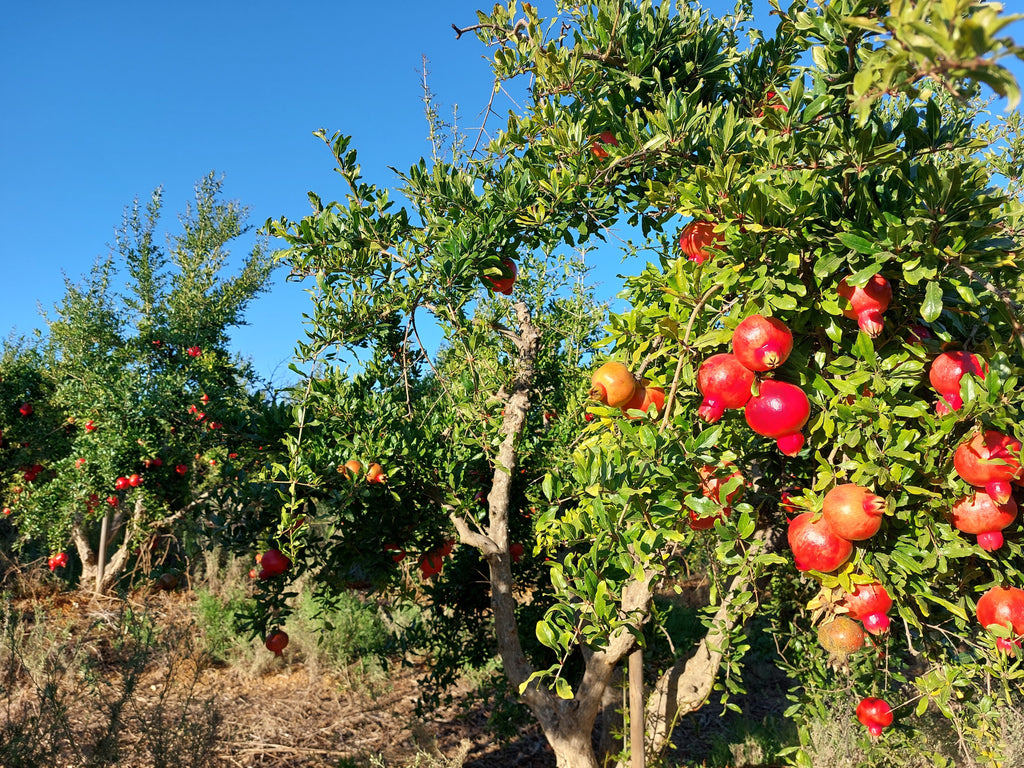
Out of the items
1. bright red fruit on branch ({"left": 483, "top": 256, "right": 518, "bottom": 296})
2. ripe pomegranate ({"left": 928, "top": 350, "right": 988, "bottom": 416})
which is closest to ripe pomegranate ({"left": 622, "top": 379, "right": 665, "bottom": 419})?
ripe pomegranate ({"left": 928, "top": 350, "right": 988, "bottom": 416})

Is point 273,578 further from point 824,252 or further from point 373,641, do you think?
point 373,641

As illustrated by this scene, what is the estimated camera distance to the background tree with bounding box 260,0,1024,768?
1.25 metres

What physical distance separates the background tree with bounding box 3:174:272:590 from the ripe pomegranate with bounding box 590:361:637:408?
4.51 meters

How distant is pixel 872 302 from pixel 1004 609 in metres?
0.79

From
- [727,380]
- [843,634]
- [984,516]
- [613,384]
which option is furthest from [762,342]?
[843,634]

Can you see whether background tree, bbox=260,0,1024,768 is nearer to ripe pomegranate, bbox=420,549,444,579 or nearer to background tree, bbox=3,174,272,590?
ripe pomegranate, bbox=420,549,444,579

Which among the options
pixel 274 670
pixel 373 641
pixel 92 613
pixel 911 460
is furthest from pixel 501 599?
pixel 92 613

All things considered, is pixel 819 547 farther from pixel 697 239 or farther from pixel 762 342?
pixel 697 239

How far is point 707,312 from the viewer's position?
1.56 meters

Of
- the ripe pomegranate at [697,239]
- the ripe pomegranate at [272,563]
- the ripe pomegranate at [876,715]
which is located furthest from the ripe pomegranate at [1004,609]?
the ripe pomegranate at [272,563]

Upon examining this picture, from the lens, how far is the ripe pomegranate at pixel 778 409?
1309 mm

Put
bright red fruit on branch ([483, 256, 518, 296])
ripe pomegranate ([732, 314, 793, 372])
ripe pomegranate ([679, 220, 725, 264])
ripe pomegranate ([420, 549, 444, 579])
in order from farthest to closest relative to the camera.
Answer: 1. ripe pomegranate ([420, 549, 444, 579])
2. bright red fruit on branch ([483, 256, 518, 296])
3. ripe pomegranate ([679, 220, 725, 264])
4. ripe pomegranate ([732, 314, 793, 372])

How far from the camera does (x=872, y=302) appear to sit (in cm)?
132

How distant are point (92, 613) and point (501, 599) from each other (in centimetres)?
636
